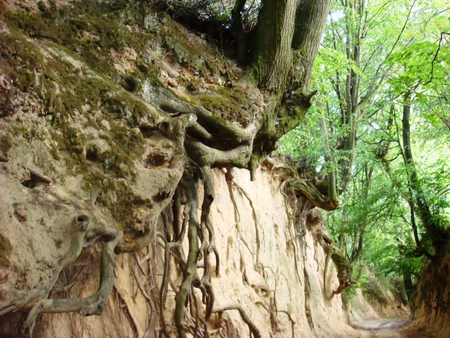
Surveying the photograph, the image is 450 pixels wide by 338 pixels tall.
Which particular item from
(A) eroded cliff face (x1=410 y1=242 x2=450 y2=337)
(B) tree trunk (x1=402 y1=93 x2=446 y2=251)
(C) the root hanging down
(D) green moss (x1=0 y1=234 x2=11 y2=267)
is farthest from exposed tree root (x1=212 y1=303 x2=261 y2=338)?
(B) tree trunk (x1=402 y1=93 x2=446 y2=251)

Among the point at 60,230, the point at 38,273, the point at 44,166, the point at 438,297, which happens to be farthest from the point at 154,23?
the point at 438,297

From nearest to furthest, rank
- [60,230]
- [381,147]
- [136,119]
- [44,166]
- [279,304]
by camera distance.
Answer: [60,230]
[44,166]
[136,119]
[279,304]
[381,147]

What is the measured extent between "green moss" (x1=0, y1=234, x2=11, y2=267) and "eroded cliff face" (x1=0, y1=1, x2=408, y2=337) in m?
0.01

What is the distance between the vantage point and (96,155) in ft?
9.92

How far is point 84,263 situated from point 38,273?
1.00m

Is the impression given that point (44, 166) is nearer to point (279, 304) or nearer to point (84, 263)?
point (84, 263)

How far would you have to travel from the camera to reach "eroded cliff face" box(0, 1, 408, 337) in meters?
2.30

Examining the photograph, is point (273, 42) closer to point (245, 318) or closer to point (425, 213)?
point (245, 318)

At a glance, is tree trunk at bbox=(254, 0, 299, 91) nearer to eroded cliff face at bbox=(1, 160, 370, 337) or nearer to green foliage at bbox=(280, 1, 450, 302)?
eroded cliff face at bbox=(1, 160, 370, 337)

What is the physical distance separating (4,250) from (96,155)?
1.12 meters

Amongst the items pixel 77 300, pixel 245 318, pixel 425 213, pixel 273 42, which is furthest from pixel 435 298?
pixel 77 300

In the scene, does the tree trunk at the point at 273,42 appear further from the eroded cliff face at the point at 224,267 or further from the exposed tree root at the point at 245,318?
the exposed tree root at the point at 245,318

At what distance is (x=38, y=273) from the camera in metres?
2.16

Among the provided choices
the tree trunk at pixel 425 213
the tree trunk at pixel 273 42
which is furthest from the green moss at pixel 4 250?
the tree trunk at pixel 425 213
